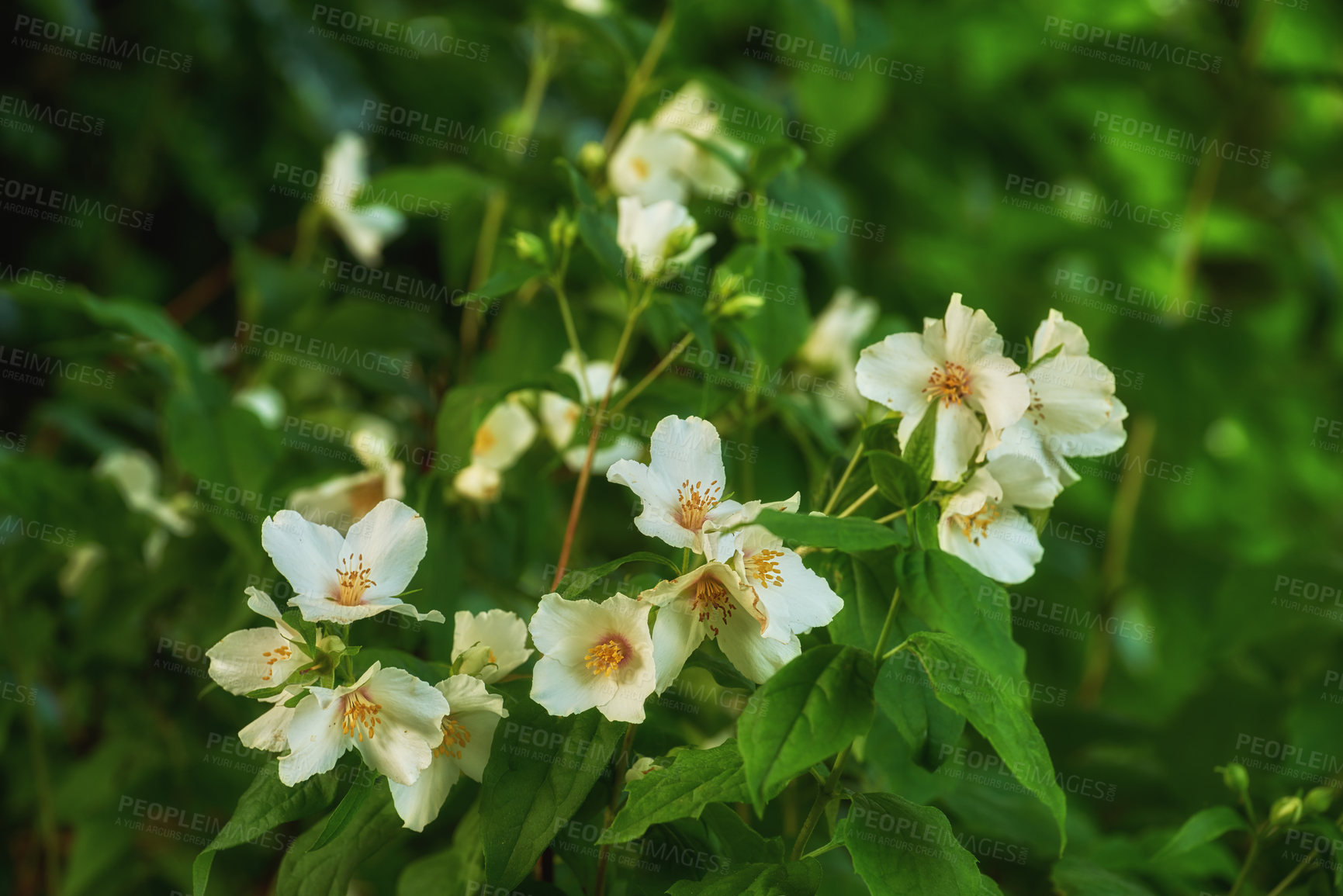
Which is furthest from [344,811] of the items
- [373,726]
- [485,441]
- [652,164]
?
[652,164]

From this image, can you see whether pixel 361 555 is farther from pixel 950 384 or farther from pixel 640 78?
pixel 640 78

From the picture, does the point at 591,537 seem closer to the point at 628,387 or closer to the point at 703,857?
the point at 628,387

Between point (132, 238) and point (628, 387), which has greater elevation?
point (628, 387)

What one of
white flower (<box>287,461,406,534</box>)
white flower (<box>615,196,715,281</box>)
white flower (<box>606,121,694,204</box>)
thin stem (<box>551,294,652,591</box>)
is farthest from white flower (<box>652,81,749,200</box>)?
white flower (<box>287,461,406,534</box>)

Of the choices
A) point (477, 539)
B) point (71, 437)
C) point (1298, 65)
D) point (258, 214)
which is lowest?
point (71, 437)

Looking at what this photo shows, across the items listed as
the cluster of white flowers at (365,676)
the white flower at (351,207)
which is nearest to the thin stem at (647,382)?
the cluster of white flowers at (365,676)

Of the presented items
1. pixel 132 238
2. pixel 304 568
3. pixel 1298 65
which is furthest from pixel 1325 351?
pixel 132 238

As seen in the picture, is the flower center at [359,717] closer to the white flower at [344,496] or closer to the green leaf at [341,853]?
the green leaf at [341,853]

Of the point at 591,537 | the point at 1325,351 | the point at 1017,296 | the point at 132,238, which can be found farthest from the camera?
the point at 1325,351
